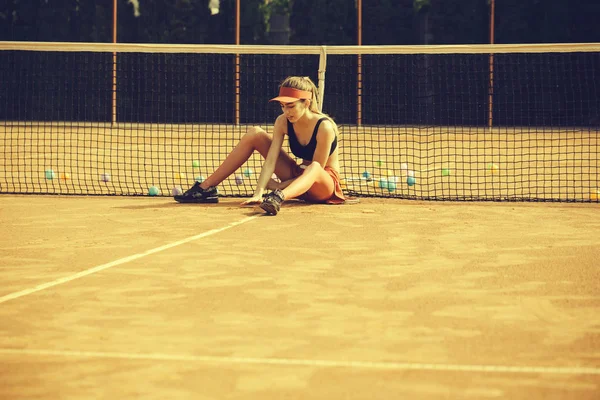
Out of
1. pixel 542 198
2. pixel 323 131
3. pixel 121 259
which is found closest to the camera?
pixel 121 259

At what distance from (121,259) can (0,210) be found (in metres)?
3.07

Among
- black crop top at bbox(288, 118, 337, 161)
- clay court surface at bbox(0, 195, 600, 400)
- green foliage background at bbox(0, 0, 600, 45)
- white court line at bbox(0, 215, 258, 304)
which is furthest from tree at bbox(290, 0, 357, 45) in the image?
white court line at bbox(0, 215, 258, 304)

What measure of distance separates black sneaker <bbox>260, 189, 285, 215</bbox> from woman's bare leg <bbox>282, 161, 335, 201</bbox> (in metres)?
0.08

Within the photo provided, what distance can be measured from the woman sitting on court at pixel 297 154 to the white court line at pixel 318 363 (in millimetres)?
4238

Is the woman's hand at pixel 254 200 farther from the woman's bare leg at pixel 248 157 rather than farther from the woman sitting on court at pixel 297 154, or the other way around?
the woman's bare leg at pixel 248 157

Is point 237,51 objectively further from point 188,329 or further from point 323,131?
point 188,329

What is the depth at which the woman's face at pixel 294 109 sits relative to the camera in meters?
8.43

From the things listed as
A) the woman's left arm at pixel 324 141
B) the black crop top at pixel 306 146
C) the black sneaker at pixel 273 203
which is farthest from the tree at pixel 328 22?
the black sneaker at pixel 273 203

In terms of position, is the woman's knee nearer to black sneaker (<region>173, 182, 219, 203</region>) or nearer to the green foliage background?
black sneaker (<region>173, 182, 219, 203</region>)

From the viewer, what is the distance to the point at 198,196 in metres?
9.17

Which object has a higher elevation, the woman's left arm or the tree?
the tree

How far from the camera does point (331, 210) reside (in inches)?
344

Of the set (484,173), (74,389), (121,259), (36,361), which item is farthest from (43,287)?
(484,173)

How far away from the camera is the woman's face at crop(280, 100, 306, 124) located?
332 inches
